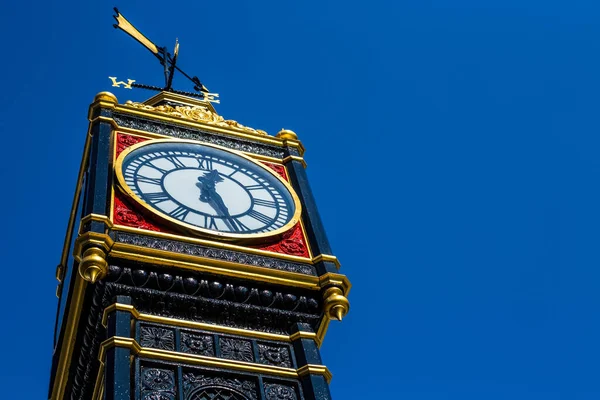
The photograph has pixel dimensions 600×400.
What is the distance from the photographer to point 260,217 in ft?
43.9

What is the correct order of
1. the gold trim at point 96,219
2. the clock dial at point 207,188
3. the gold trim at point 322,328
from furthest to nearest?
the clock dial at point 207,188 → the gold trim at point 322,328 → the gold trim at point 96,219

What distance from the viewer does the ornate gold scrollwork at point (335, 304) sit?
12078 millimetres

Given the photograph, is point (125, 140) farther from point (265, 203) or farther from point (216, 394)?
point (216, 394)

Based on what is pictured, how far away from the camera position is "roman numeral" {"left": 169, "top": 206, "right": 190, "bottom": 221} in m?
12.7

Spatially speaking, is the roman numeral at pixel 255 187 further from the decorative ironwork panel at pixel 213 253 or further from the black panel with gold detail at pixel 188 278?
the decorative ironwork panel at pixel 213 253

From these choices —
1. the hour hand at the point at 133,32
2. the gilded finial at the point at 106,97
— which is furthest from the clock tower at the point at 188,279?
the hour hand at the point at 133,32

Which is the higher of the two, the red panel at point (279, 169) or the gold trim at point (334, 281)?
the red panel at point (279, 169)

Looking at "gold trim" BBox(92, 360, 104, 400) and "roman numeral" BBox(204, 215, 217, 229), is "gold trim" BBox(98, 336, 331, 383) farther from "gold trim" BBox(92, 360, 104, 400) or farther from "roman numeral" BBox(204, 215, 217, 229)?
"roman numeral" BBox(204, 215, 217, 229)

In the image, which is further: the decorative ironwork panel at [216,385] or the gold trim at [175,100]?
the gold trim at [175,100]

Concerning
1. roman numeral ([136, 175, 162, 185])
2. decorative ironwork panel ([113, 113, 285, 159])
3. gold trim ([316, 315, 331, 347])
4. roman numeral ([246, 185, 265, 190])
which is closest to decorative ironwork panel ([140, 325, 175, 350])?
gold trim ([316, 315, 331, 347])

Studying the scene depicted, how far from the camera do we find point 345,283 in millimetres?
12445

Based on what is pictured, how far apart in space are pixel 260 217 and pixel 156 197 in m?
1.31

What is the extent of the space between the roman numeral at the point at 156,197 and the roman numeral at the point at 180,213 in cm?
24

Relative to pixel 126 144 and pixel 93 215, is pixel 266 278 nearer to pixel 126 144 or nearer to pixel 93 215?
pixel 93 215
